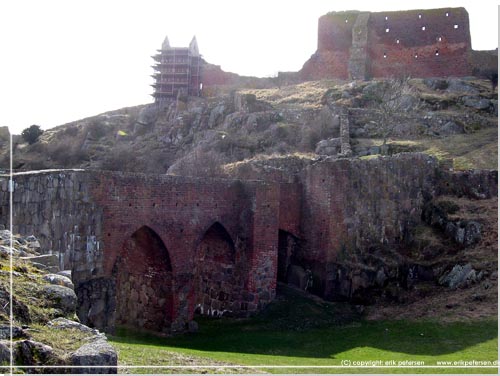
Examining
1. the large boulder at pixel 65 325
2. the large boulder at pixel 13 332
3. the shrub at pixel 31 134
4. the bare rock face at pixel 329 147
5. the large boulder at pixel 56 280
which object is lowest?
the large boulder at pixel 65 325

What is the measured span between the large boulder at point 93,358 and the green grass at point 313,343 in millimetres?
3960

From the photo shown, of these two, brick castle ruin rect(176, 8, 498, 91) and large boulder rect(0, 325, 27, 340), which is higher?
brick castle ruin rect(176, 8, 498, 91)

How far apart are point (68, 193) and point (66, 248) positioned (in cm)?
136

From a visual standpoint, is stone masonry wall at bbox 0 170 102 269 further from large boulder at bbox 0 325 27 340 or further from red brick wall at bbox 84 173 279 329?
large boulder at bbox 0 325 27 340

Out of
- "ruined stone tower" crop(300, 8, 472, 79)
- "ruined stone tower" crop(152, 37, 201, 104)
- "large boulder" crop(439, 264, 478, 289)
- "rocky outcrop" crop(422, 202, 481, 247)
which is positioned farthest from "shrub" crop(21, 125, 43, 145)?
"large boulder" crop(439, 264, 478, 289)

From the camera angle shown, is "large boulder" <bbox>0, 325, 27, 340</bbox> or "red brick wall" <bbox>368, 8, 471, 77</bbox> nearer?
"large boulder" <bbox>0, 325, 27, 340</bbox>

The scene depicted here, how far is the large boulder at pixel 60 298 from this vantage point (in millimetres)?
8422

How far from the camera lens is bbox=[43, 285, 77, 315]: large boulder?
332 inches

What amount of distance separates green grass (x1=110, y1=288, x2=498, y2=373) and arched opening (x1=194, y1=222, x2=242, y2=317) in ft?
3.04

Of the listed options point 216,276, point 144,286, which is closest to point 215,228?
point 216,276

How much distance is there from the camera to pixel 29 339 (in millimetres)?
6992

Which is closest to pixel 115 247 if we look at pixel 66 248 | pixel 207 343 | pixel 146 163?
pixel 66 248

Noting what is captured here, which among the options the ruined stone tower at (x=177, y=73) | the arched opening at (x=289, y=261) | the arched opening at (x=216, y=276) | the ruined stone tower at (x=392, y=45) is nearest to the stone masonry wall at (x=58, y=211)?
the arched opening at (x=216, y=276)

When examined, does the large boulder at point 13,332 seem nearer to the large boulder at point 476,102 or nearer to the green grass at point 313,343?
the green grass at point 313,343
